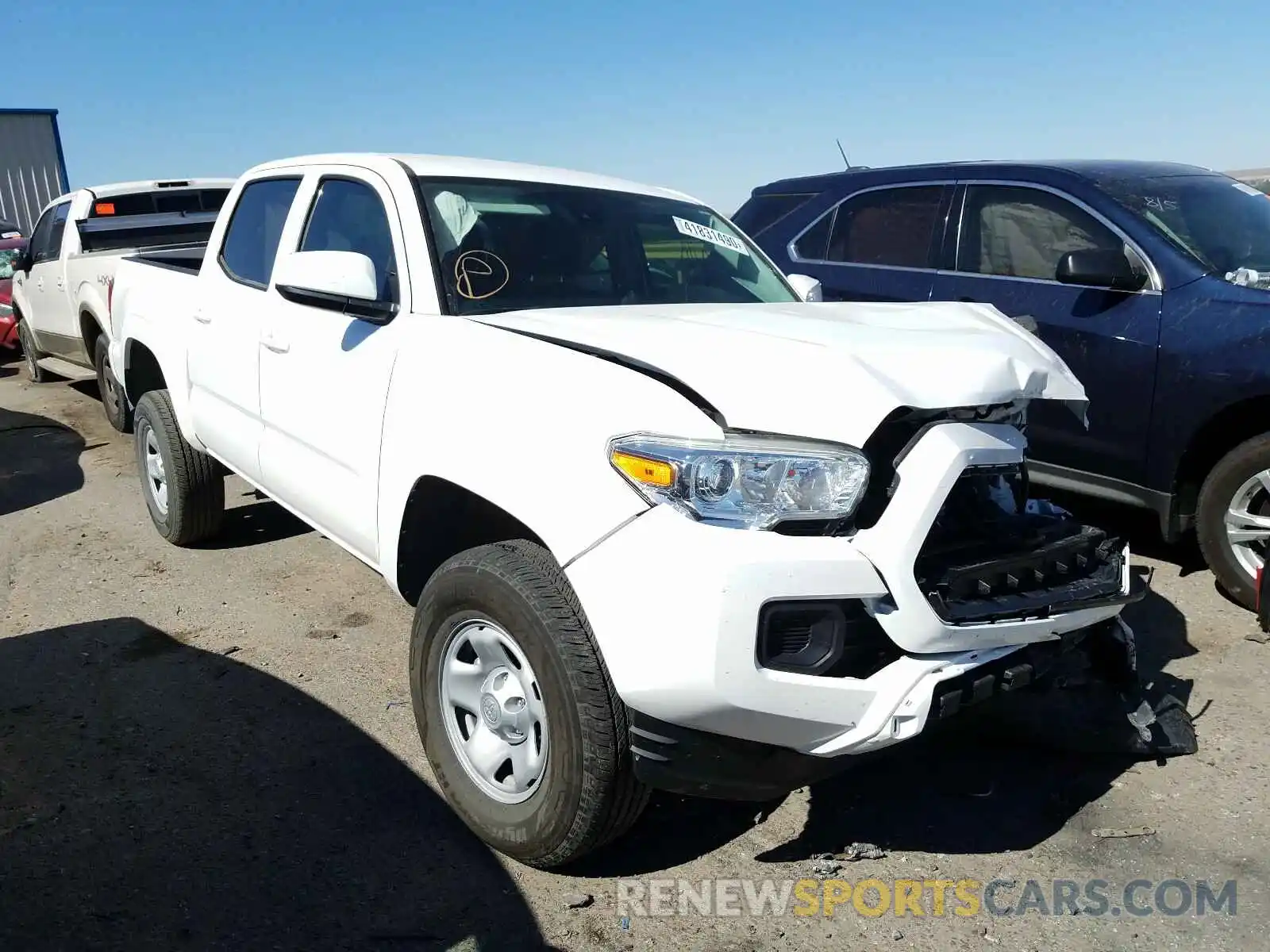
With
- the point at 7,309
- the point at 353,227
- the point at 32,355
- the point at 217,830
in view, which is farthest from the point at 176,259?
the point at 7,309

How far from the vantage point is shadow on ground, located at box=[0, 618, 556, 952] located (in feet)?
8.02

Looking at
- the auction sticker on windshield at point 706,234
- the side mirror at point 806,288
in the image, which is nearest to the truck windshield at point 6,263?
the auction sticker on windshield at point 706,234

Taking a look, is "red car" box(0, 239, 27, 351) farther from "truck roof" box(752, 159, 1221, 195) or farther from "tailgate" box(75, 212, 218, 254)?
"truck roof" box(752, 159, 1221, 195)

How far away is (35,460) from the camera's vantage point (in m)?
7.28

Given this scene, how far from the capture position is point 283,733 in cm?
338

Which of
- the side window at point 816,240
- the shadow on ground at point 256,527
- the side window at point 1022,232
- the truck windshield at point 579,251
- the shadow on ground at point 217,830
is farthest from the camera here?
the side window at point 816,240

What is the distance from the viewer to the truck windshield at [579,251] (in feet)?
10.7

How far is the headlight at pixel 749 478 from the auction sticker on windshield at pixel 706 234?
1.92 m

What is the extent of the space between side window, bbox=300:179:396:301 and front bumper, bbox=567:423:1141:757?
160cm

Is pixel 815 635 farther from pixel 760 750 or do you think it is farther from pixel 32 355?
pixel 32 355

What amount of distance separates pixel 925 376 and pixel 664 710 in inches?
38.1


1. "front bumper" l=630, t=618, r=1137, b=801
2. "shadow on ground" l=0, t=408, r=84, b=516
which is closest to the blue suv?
"front bumper" l=630, t=618, r=1137, b=801

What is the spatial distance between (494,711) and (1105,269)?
3407 millimetres

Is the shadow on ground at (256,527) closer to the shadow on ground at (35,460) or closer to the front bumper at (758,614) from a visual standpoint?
the shadow on ground at (35,460)
